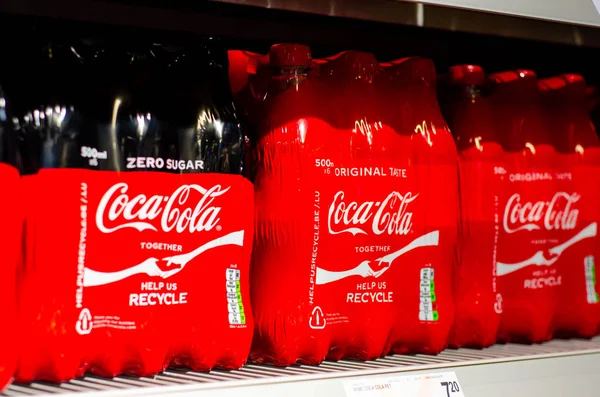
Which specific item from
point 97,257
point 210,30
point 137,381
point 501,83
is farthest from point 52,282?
point 501,83

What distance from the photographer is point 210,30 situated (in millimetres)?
1351

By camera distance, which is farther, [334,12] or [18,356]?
[334,12]

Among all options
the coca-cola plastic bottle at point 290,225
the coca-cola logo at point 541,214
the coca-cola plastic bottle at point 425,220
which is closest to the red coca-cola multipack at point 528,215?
the coca-cola logo at point 541,214

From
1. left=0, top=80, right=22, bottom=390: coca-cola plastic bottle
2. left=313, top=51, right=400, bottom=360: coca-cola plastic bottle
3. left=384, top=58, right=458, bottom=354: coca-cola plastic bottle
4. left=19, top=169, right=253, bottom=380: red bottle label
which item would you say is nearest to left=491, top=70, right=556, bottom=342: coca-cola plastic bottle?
left=384, top=58, right=458, bottom=354: coca-cola plastic bottle

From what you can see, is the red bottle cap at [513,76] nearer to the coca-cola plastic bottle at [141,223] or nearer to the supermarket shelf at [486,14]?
the supermarket shelf at [486,14]

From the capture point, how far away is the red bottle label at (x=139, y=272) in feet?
3.13

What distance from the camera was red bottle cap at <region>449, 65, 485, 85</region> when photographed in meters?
1.34

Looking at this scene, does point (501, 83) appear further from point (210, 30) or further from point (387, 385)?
point (387, 385)

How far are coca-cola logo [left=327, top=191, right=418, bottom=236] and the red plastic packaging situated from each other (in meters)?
0.45

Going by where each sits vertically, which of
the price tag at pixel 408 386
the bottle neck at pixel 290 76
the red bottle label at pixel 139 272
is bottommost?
the price tag at pixel 408 386

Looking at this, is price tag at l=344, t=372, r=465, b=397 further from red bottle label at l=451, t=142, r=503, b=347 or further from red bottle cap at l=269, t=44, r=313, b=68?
red bottle cap at l=269, t=44, r=313, b=68

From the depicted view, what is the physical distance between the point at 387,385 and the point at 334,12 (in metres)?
0.51

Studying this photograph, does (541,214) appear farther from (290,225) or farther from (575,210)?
(290,225)

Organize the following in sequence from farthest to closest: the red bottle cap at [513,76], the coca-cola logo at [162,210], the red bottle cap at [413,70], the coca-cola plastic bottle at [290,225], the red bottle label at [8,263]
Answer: the red bottle cap at [513,76] < the red bottle cap at [413,70] < the coca-cola plastic bottle at [290,225] < the coca-cola logo at [162,210] < the red bottle label at [8,263]
